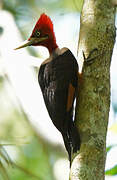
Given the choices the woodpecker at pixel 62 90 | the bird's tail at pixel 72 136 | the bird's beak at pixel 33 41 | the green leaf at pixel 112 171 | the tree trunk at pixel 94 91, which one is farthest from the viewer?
the bird's beak at pixel 33 41

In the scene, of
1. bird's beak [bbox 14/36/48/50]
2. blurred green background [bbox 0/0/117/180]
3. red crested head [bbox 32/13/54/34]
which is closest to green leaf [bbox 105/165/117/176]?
blurred green background [bbox 0/0/117/180]

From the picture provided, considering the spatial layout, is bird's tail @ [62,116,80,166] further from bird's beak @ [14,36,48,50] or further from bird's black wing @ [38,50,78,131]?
bird's beak @ [14,36,48,50]

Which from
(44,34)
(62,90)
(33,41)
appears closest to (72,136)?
(62,90)

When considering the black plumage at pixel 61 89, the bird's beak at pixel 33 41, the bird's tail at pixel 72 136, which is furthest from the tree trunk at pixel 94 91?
the bird's beak at pixel 33 41

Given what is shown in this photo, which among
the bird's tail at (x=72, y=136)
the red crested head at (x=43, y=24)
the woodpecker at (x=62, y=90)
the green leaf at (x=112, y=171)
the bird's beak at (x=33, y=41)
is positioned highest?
the red crested head at (x=43, y=24)

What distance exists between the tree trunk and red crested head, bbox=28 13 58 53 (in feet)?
2.96

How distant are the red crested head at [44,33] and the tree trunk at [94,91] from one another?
0.90 meters

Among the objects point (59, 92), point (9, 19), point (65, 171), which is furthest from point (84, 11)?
point (9, 19)

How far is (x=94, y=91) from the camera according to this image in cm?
307

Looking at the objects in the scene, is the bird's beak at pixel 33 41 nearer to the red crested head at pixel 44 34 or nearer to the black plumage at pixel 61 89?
the red crested head at pixel 44 34

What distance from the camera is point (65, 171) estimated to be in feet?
13.1

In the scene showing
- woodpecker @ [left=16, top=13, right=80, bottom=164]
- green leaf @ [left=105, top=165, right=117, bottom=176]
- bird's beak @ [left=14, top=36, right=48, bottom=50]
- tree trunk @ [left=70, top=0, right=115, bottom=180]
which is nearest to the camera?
tree trunk @ [left=70, top=0, right=115, bottom=180]

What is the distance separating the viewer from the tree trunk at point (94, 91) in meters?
2.78

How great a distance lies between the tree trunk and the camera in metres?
2.78
